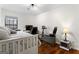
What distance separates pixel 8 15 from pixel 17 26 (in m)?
0.39

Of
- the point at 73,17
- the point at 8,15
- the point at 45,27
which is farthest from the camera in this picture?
the point at 73,17

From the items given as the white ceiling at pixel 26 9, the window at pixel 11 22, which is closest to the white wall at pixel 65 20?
the white ceiling at pixel 26 9

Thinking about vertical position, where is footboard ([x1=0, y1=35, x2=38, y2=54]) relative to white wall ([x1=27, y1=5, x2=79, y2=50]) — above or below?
below

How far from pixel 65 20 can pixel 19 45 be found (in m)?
2.32

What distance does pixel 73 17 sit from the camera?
327 cm

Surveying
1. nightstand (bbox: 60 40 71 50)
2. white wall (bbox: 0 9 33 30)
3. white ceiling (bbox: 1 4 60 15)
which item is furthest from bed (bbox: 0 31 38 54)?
nightstand (bbox: 60 40 71 50)

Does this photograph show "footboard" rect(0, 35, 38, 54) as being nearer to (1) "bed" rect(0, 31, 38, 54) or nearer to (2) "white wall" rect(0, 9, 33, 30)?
(1) "bed" rect(0, 31, 38, 54)

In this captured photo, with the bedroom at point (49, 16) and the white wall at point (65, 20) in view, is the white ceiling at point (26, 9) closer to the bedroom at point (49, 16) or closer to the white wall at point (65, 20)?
the bedroom at point (49, 16)

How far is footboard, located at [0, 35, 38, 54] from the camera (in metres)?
1.49

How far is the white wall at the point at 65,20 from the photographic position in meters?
2.99

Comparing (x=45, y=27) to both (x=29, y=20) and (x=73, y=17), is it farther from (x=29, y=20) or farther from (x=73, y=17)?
(x=73, y=17)

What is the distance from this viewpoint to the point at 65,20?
11.2 ft
